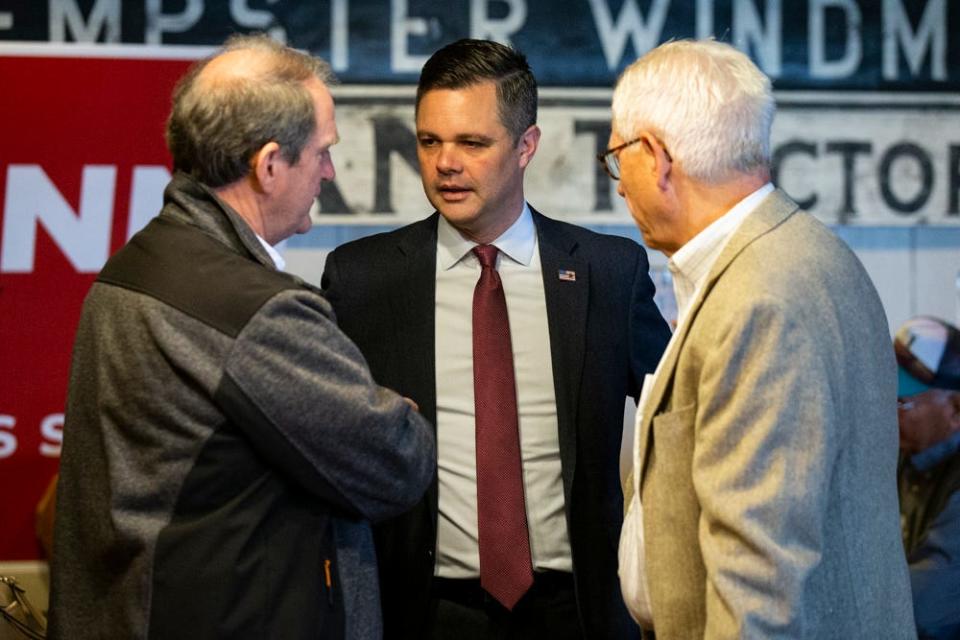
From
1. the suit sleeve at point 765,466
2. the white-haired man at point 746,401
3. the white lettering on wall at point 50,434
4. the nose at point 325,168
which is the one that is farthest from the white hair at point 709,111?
the white lettering on wall at point 50,434

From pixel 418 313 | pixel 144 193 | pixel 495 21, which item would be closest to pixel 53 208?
pixel 144 193

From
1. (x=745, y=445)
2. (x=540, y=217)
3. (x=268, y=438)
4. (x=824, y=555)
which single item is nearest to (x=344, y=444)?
(x=268, y=438)

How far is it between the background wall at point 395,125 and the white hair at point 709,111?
1.90 metres

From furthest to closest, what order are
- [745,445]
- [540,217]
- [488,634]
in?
[540,217] → [488,634] → [745,445]

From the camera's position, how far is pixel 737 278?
5.64ft

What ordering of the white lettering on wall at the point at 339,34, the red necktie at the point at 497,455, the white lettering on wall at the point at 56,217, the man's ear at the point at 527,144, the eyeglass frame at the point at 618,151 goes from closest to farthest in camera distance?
the eyeglass frame at the point at 618,151 < the red necktie at the point at 497,455 < the man's ear at the point at 527,144 < the white lettering on wall at the point at 56,217 < the white lettering on wall at the point at 339,34

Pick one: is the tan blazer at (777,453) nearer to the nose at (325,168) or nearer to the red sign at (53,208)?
the nose at (325,168)

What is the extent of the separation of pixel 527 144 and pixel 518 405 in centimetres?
58

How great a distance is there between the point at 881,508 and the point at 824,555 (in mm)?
126

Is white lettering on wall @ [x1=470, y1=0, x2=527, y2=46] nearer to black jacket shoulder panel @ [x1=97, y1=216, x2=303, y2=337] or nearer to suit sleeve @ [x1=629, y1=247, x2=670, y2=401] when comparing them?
suit sleeve @ [x1=629, y1=247, x2=670, y2=401]

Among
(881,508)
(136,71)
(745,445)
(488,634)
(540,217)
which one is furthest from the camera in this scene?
(136,71)

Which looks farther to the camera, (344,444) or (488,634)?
(488,634)

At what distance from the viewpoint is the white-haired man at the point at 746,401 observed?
1.63 metres

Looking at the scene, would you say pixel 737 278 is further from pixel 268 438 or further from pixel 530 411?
pixel 530 411
